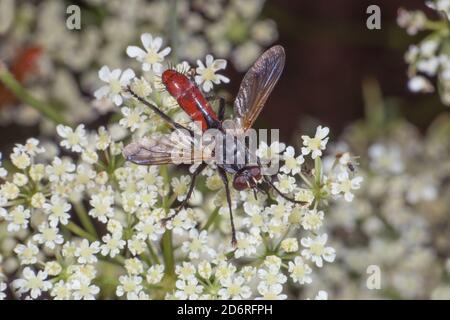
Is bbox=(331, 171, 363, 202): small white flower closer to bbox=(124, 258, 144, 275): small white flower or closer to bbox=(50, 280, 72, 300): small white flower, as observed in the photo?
bbox=(124, 258, 144, 275): small white flower

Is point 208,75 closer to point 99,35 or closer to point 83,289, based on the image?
point 83,289

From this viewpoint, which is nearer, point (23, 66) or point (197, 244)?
point (197, 244)

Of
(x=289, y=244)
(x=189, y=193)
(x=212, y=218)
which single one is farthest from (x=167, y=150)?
(x=289, y=244)

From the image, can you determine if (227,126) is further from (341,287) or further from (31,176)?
(341,287)

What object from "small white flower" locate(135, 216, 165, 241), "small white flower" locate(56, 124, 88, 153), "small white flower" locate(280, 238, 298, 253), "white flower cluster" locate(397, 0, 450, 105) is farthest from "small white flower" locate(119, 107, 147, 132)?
"white flower cluster" locate(397, 0, 450, 105)

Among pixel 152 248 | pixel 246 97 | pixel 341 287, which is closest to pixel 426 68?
pixel 246 97

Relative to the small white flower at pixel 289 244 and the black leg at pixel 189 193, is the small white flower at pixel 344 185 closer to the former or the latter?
the small white flower at pixel 289 244
